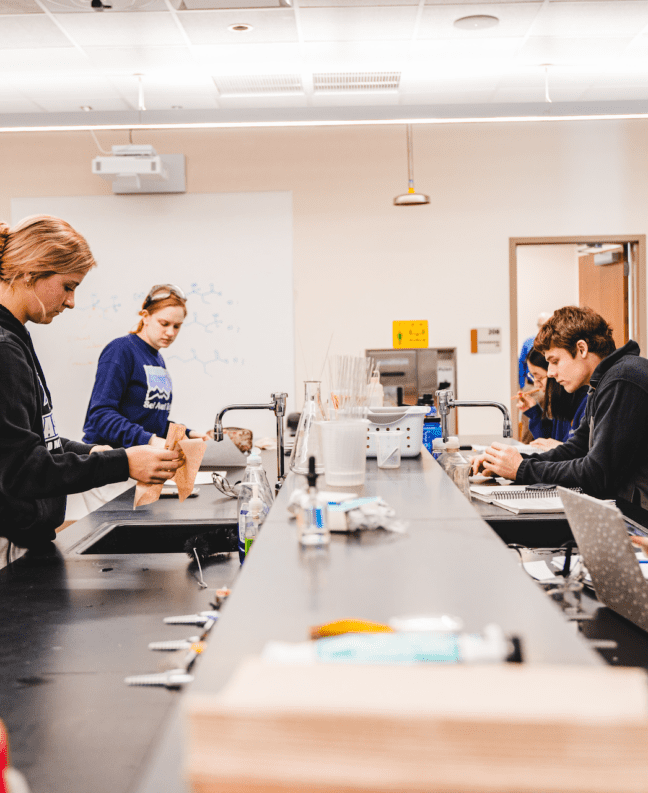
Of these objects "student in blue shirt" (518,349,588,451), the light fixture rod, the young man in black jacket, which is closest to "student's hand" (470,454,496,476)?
the young man in black jacket

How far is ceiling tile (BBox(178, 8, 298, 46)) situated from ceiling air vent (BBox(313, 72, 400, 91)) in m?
0.65

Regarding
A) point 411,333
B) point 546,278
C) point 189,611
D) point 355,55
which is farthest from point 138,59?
point 546,278

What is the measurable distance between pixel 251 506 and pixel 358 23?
9.95 ft

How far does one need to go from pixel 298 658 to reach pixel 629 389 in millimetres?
1846

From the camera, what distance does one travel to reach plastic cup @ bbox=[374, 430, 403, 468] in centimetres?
182

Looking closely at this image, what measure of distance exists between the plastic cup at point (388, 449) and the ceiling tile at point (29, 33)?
3.02 meters

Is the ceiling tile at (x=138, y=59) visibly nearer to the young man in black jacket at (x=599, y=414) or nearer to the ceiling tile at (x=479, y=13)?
the ceiling tile at (x=479, y=13)

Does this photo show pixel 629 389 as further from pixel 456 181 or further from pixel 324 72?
pixel 456 181

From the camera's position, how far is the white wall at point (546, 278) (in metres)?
7.54

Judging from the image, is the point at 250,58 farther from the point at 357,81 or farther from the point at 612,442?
the point at 612,442

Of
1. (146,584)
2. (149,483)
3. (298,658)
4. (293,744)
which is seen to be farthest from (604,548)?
(149,483)

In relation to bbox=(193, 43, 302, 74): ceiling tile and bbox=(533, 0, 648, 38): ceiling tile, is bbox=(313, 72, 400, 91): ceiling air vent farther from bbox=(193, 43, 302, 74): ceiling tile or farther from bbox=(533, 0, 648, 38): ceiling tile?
bbox=(533, 0, 648, 38): ceiling tile

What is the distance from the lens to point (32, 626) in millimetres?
1276

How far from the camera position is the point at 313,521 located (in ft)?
3.63
